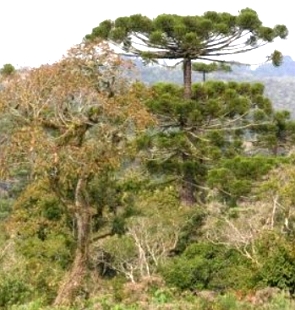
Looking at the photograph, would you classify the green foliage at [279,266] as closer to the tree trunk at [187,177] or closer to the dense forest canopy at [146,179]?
the dense forest canopy at [146,179]

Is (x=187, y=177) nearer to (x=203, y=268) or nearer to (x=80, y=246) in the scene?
(x=203, y=268)

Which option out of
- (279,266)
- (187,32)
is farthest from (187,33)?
(279,266)

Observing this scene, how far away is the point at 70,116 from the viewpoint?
11453mm

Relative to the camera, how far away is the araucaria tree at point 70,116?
Result: 10930mm

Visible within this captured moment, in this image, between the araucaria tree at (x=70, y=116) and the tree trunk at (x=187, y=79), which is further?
the tree trunk at (x=187, y=79)

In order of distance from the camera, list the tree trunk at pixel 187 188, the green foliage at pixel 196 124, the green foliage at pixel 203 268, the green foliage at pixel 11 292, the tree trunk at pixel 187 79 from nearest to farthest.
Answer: the green foliage at pixel 11 292 → the green foliage at pixel 203 268 → the green foliage at pixel 196 124 → the tree trunk at pixel 187 188 → the tree trunk at pixel 187 79

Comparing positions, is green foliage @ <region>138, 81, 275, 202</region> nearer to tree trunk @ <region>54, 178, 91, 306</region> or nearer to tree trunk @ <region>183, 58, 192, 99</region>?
tree trunk @ <region>183, 58, 192, 99</region>

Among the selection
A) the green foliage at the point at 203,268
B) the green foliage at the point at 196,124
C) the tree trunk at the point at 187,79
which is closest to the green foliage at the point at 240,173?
the green foliage at the point at 196,124

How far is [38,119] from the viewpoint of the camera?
36.0 feet

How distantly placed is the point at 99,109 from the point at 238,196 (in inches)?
358

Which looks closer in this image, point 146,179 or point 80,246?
point 80,246

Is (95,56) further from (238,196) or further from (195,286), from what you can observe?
(238,196)

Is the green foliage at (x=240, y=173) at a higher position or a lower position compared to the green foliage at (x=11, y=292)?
lower

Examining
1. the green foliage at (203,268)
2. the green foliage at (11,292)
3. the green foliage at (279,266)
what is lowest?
the green foliage at (203,268)
